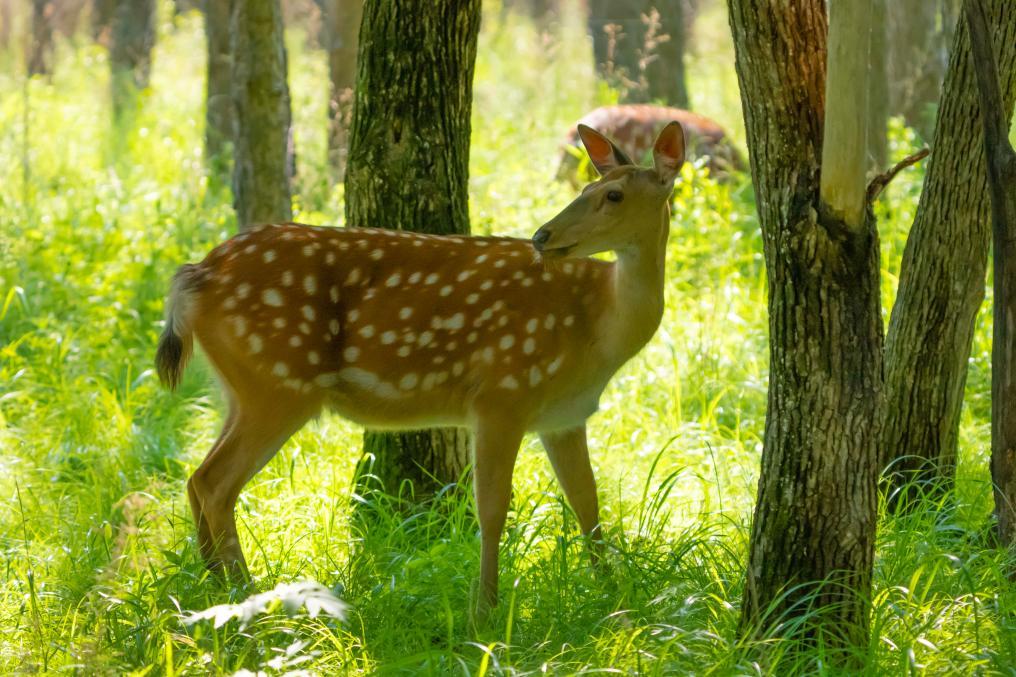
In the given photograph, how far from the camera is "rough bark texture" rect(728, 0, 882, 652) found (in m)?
3.62

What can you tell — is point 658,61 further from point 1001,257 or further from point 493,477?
point 1001,257

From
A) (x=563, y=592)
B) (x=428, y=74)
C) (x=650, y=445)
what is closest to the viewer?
(x=563, y=592)

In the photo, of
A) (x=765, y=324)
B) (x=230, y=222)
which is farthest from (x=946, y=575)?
(x=230, y=222)

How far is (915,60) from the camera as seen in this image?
11.9 m

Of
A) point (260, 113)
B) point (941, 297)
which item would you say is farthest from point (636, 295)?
point (260, 113)

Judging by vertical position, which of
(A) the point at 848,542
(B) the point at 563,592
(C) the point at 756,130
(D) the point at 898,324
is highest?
(C) the point at 756,130

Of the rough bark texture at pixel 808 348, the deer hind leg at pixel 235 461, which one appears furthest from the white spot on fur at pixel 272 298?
the rough bark texture at pixel 808 348

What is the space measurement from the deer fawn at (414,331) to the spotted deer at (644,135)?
5317 mm

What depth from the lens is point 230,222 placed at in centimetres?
944

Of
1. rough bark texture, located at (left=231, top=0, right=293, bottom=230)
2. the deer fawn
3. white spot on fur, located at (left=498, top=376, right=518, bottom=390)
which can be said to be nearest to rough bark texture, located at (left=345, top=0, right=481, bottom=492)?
the deer fawn

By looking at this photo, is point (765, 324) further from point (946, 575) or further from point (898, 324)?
point (946, 575)

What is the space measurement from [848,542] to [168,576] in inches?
85.9

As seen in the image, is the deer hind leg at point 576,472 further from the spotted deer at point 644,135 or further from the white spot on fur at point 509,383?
the spotted deer at point 644,135

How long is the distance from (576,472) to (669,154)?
1305 mm
